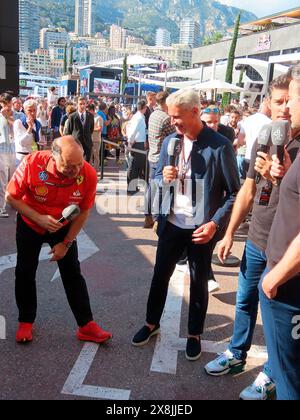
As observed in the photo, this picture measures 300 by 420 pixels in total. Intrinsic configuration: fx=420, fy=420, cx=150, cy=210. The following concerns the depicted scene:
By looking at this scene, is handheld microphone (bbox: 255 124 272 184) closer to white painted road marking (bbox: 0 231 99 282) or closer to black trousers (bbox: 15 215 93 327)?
black trousers (bbox: 15 215 93 327)

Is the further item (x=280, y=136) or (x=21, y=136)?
(x=21, y=136)

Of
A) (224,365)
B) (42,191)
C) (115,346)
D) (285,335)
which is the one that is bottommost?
(115,346)

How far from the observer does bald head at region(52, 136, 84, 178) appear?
2.96m

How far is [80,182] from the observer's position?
322cm

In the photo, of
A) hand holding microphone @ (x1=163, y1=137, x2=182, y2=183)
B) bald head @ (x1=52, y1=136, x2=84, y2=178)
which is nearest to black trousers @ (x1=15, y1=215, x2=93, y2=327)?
bald head @ (x1=52, y1=136, x2=84, y2=178)

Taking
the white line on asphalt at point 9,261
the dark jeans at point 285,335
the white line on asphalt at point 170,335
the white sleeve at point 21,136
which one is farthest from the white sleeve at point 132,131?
the dark jeans at point 285,335

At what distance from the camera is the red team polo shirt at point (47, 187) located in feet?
10.3

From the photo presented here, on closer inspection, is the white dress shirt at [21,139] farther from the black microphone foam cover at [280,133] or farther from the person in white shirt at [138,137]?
Answer: the black microphone foam cover at [280,133]

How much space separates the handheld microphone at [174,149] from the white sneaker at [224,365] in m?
1.50

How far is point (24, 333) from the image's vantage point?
3473 millimetres

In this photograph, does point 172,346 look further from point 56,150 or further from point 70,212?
point 56,150

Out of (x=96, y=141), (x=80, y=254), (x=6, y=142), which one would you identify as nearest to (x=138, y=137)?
(x=6, y=142)

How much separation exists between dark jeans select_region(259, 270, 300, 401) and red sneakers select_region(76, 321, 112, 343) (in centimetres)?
176

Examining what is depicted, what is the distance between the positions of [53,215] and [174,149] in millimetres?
1058
